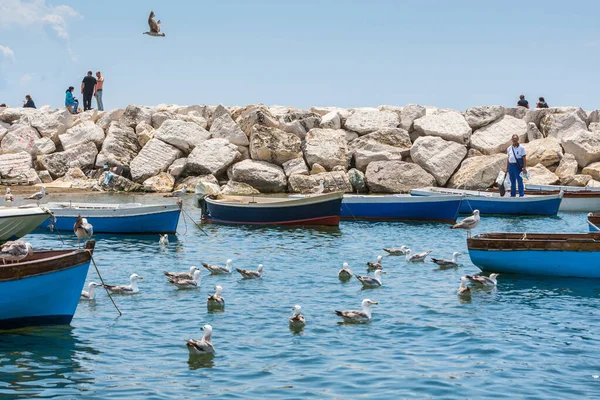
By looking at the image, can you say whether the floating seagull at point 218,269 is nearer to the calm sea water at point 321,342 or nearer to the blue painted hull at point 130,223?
the calm sea water at point 321,342

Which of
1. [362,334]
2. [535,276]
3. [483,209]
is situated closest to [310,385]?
[362,334]

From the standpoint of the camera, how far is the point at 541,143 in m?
39.4

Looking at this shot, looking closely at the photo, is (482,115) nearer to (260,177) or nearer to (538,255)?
(260,177)

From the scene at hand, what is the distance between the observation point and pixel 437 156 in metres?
37.8

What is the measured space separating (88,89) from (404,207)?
23.4 m

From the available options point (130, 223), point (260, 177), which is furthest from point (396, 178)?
point (130, 223)

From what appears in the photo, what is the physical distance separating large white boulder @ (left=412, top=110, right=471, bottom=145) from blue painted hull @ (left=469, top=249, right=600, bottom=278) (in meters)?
21.5

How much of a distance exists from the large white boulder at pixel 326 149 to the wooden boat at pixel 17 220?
69.4ft

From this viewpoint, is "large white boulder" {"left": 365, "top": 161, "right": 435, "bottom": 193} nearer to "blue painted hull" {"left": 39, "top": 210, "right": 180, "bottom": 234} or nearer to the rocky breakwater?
the rocky breakwater

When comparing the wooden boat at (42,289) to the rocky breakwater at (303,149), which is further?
the rocky breakwater at (303,149)

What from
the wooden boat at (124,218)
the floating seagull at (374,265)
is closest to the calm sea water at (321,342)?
the floating seagull at (374,265)

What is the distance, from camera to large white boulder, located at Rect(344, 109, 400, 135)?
40.9 meters

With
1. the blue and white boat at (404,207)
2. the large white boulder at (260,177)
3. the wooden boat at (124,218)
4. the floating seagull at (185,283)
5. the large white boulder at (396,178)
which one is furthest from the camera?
the large white boulder at (260,177)

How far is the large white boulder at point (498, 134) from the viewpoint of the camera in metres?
39.1
